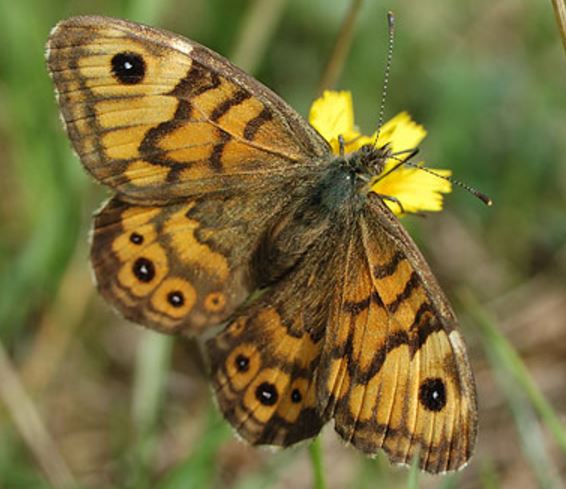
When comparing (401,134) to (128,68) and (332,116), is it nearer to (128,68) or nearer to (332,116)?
(332,116)

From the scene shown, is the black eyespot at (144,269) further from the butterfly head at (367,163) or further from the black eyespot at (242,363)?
the butterfly head at (367,163)

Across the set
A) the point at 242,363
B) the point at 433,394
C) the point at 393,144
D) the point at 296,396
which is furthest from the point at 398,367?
the point at 393,144

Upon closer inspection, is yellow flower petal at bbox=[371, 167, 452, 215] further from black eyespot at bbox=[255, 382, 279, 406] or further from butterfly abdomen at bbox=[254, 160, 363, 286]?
black eyespot at bbox=[255, 382, 279, 406]

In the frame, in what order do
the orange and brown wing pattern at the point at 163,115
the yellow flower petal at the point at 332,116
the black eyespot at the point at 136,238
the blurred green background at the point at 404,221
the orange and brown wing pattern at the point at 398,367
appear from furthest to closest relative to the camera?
the blurred green background at the point at 404,221, the yellow flower petal at the point at 332,116, the black eyespot at the point at 136,238, the orange and brown wing pattern at the point at 163,115, the orange and brown wing pattern at the point at 398,367

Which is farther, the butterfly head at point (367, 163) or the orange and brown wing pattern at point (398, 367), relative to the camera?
the butterfly head at point (367, 163)

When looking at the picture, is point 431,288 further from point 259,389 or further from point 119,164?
point 119,164

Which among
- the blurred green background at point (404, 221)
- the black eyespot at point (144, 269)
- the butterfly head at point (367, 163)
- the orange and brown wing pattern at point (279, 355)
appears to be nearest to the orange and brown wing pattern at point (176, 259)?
the black eyespot at point (144, 269)
